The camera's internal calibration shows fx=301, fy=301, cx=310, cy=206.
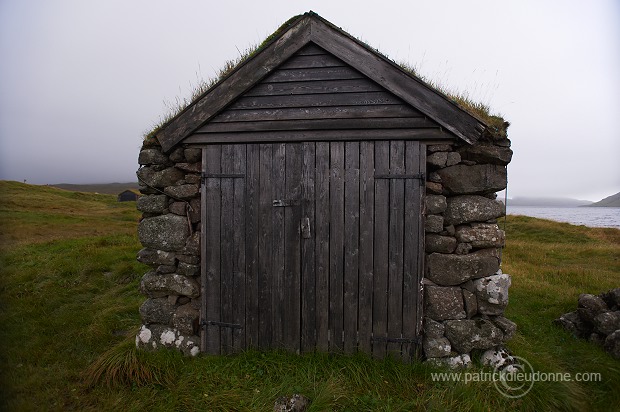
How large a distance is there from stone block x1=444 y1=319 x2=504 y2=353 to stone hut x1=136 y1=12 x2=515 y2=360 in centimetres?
2

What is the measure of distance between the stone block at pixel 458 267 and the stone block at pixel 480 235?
0.14 metres

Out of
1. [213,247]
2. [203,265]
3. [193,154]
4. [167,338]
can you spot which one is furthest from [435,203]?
[167,338]

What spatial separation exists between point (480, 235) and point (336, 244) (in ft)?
5.51

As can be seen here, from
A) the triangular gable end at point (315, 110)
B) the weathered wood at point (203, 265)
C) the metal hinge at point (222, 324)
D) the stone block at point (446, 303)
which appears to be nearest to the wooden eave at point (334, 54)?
the triangular gable end at point (315, 110)

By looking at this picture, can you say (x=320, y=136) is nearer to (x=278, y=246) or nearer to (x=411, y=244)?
(x=278, y=246)

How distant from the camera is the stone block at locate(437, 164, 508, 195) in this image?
3514 millimetres

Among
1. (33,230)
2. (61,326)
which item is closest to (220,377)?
(61,326)

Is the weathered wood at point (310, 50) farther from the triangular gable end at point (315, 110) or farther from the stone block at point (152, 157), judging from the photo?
the stone block at point (152, 157)

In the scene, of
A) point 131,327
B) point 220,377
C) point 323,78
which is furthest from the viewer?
point 131,327

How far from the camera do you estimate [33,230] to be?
15.6m

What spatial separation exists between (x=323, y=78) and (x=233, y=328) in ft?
10.8

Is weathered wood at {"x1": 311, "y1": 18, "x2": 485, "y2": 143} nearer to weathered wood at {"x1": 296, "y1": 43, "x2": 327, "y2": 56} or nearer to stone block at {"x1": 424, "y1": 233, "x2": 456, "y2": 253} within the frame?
weathered wood at {"x1": 296, "y1": 43, "x2": 327, "y2": 56}

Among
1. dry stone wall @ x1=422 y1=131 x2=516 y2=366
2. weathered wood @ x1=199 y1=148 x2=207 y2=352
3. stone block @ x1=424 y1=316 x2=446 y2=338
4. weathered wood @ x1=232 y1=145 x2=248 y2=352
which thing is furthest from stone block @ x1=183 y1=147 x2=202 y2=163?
stone block @ x1=424 y1=316 x2=446 y2=338

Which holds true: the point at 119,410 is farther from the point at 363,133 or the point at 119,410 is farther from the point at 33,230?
the point at 33,230
